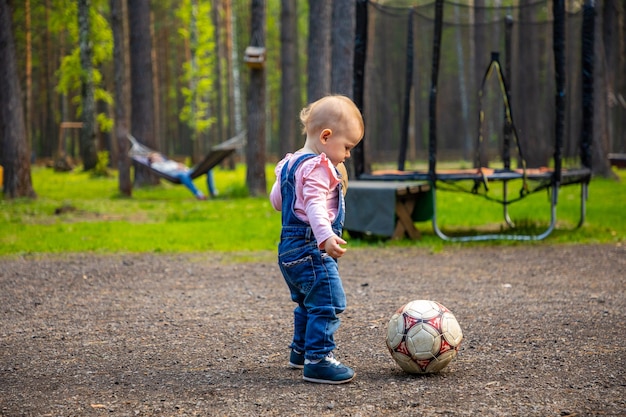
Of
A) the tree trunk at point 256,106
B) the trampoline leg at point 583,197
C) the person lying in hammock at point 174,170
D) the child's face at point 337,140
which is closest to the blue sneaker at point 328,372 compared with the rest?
the child's face at point 337,140

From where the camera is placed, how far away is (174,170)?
1720 centimetres

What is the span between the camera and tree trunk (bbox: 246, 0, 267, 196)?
16594 millimetres

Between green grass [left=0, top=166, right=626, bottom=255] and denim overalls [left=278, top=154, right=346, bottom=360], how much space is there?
565 cm

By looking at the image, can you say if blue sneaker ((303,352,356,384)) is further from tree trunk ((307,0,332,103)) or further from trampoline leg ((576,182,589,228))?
tree trunk ((307,0,332,103))

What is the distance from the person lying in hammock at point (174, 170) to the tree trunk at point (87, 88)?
9.72 m

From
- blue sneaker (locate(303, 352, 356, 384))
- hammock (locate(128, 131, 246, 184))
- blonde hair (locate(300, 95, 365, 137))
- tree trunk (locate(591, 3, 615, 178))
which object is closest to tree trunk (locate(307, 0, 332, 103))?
hammock (locate(128, 131, 246, 184))

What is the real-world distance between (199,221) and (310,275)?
874 centimetres

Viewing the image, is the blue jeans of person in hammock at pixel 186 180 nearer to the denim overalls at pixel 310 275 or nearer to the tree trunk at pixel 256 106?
the tree trunk at pixel 256 106

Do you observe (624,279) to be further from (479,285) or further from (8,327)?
(8,327)

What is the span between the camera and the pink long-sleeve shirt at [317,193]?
404 cm

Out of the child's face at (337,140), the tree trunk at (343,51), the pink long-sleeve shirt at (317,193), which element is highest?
the tree trunk at (343,51)

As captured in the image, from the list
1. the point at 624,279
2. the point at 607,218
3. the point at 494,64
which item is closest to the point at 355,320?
the point at 624,279

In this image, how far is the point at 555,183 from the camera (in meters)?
10.1

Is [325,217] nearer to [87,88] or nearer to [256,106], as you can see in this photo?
[256,106]
